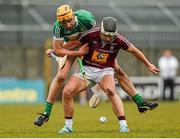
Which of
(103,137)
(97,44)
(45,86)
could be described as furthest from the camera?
(45,86)

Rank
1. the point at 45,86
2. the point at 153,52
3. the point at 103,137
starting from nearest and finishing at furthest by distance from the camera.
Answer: the point at 103,137
the point at 45,86
the point at 153,52

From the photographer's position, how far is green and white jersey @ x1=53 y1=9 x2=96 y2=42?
1348cm

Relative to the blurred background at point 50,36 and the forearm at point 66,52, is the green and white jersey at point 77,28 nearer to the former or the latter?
the forearm at point 66,52

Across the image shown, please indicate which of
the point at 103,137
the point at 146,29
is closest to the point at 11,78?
the point at 146,29

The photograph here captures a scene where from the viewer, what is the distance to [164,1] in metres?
31.6

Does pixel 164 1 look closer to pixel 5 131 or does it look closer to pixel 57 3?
pixel 57 3

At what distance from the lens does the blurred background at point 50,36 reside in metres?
29.6

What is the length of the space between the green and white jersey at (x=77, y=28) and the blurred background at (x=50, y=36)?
604 inches

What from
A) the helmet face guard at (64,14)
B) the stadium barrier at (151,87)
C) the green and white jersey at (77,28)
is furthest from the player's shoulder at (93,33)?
the stadium barrier at (151,87)

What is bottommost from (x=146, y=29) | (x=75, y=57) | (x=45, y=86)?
(x=45, y=86)

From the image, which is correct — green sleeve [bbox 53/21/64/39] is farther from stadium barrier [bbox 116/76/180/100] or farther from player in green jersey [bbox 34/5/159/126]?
stadium barrier [bbox 116/76/180/100]

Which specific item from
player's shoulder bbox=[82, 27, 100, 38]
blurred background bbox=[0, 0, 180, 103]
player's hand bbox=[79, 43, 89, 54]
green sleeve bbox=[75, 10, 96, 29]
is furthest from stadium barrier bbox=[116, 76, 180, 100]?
player's shoulder bbox=[82, 27, 100, 38]

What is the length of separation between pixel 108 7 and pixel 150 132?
1813 centimetres

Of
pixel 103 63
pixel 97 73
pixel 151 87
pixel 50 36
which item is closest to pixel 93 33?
pixel 103 63
